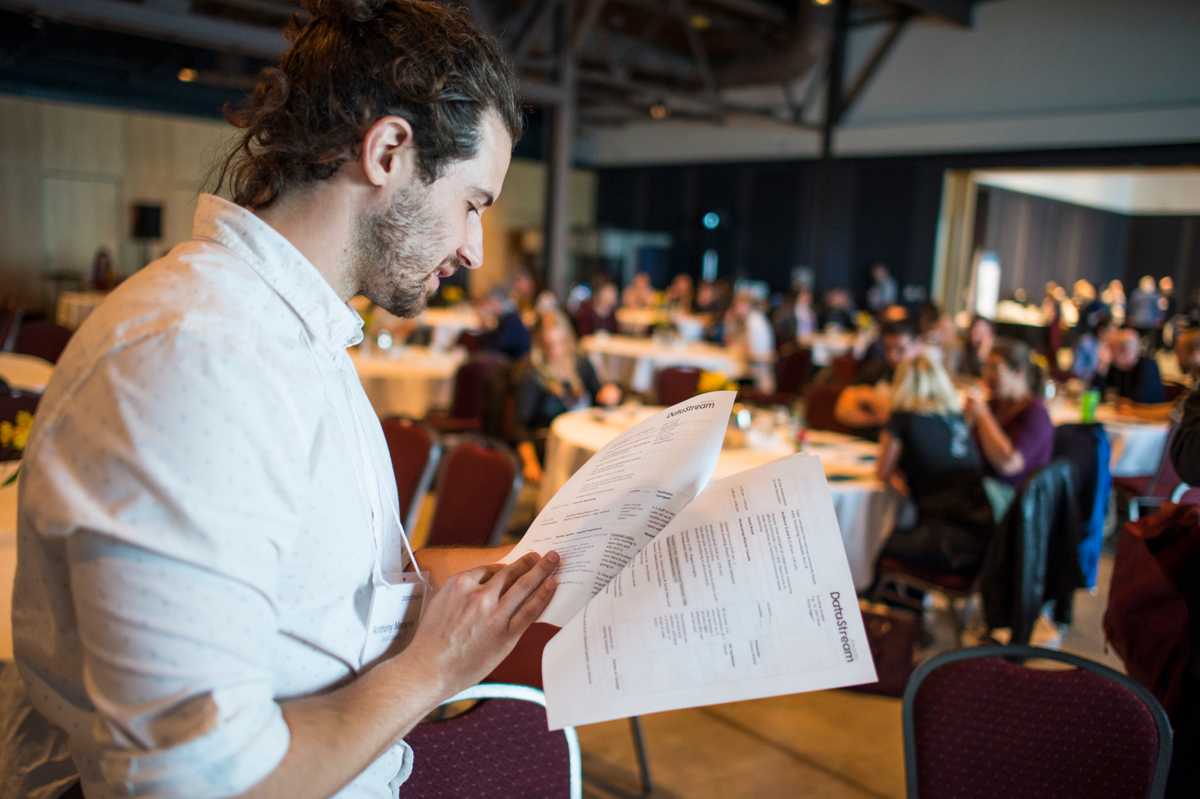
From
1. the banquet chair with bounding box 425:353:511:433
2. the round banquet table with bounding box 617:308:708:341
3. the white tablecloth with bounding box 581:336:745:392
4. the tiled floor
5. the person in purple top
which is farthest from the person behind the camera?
the round banquet table with bounding box 617:308:708:341

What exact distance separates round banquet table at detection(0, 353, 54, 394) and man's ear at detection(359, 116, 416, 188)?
12.5 feet

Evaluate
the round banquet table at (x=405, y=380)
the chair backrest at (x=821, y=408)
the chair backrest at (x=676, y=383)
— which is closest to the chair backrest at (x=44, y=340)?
the round banquet table at (x=405, y=380)

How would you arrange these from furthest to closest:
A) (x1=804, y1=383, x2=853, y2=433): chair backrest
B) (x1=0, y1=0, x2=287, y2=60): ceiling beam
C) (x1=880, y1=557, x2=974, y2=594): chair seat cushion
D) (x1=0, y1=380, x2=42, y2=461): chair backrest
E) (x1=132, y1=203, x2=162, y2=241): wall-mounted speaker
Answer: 1. (x1=132, y1=203, x2=162, y2=241): wall-mounted speaker
2. (x1=0, y1=0, x2=287, y2=60): ceiling beam
3. (x1=804, y1=383, x2=853, y2=433): chair backrest
4. (x1=880, y1=557, x2=974, y2=594): chair seat cushion
5. (x1=0, y1=380, x2=42, y2=461): chair backrest

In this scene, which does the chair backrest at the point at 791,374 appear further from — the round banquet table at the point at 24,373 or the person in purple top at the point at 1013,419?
the round banquet table at the point at 24,373

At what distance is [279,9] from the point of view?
7684mm

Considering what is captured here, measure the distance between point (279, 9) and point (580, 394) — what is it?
491 centimetres

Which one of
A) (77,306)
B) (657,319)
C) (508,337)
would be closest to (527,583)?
(508,337)

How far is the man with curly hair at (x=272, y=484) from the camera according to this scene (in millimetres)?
657

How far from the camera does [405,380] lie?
5.96 meters

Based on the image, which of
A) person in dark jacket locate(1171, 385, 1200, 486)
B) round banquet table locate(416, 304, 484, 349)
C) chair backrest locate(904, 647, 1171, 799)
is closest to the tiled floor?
chair backrest locate(904, 647, 1171, 799)

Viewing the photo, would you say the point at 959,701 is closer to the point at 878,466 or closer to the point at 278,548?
the point at 278,548

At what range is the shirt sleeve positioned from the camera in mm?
648

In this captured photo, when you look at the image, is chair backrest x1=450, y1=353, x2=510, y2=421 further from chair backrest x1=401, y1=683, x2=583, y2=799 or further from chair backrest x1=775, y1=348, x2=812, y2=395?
chair backrest x1=401, y1=683, x2=583, y2=799

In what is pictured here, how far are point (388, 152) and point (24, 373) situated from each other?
15.0ft
